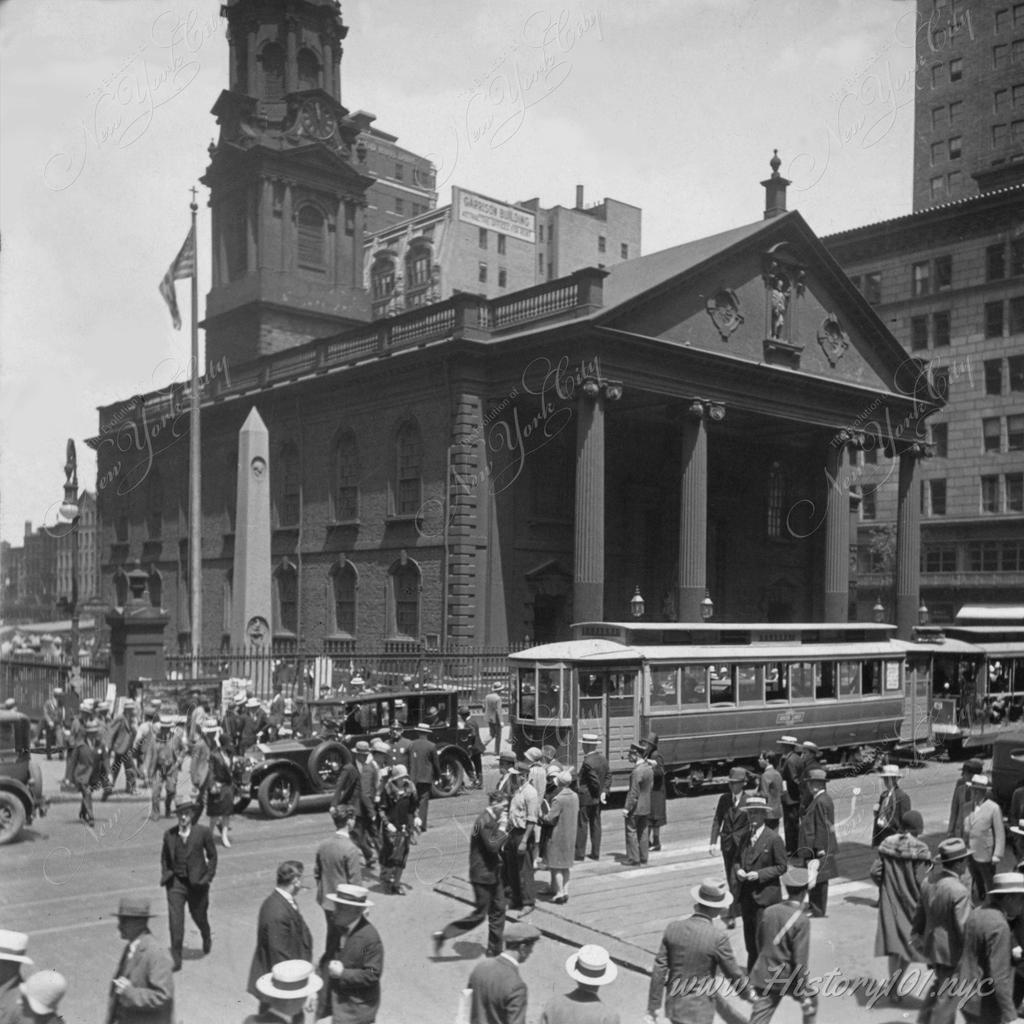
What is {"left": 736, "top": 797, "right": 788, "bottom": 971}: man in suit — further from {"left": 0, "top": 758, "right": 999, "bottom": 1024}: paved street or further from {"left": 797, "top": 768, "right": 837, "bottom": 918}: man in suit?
{"left": 797, "top": 768, "right": 837, "bottom": 918}: man in suit

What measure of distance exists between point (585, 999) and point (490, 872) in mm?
5474

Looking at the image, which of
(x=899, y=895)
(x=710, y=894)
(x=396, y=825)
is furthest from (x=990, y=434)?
(x=710, y=894)

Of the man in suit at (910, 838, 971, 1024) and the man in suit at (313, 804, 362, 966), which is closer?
the man in suit at (910, 838, 971, 1024)

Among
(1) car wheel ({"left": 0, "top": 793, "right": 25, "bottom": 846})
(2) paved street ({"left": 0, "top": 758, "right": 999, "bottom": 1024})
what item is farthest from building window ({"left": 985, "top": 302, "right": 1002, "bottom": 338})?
(1) car wheel ({"left": 0, "top": 793, "right": 25, "bottom": 846})

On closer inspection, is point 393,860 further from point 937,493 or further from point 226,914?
point 937,493

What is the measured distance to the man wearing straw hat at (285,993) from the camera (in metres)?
7.20

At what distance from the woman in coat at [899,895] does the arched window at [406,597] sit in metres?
27.4

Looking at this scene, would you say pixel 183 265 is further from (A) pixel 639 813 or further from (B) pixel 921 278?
(B) pixel 921 278

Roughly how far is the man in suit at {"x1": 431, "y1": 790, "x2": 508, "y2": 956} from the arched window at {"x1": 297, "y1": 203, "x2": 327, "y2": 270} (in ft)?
132

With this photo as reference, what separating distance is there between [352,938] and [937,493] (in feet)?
187

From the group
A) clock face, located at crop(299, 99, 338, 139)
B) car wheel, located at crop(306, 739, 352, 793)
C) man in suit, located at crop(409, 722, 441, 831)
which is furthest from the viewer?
clock face, located at crop(299, 99, 338, 139)

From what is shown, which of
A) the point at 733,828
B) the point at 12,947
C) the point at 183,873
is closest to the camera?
the point at 12,947

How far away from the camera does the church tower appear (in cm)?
4197

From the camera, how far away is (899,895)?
36.0 ft
